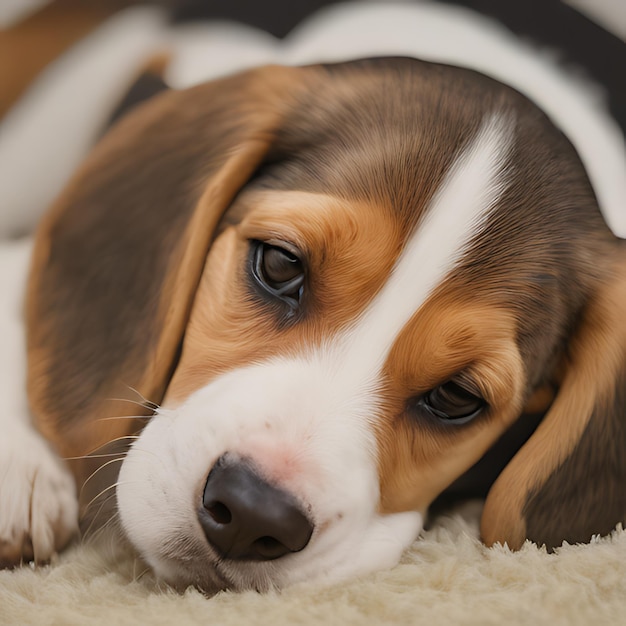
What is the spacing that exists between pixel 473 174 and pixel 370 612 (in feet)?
2.89

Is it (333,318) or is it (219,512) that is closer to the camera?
(219,512)

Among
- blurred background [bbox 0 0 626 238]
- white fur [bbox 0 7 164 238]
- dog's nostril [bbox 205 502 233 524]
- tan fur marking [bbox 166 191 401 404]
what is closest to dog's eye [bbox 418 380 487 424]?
tan fur marking [bbox 166 191 401 404]

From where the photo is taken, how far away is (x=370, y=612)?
4.69 ft

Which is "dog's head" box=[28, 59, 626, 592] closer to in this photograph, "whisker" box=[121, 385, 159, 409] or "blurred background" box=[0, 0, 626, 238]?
"whisker" box=[121, 385, 159, 409]

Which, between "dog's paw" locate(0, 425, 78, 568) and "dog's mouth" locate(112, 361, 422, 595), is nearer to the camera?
"dog's mouth" locate(112, 361, 422, 595)

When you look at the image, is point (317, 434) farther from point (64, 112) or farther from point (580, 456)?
point (64, 112)

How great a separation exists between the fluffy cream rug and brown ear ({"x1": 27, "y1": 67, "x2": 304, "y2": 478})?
1.06 ft

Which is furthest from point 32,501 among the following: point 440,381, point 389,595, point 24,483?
point 440,381

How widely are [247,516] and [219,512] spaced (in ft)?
0.23

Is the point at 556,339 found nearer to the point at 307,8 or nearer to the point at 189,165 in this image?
the point at 189,165

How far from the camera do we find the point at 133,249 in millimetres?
1915

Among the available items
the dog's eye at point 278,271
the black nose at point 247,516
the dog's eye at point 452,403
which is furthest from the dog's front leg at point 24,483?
the dog's eye at point 452,403

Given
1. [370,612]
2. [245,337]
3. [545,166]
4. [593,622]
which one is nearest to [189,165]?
[245,337]

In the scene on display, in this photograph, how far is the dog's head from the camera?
5.13 feet
